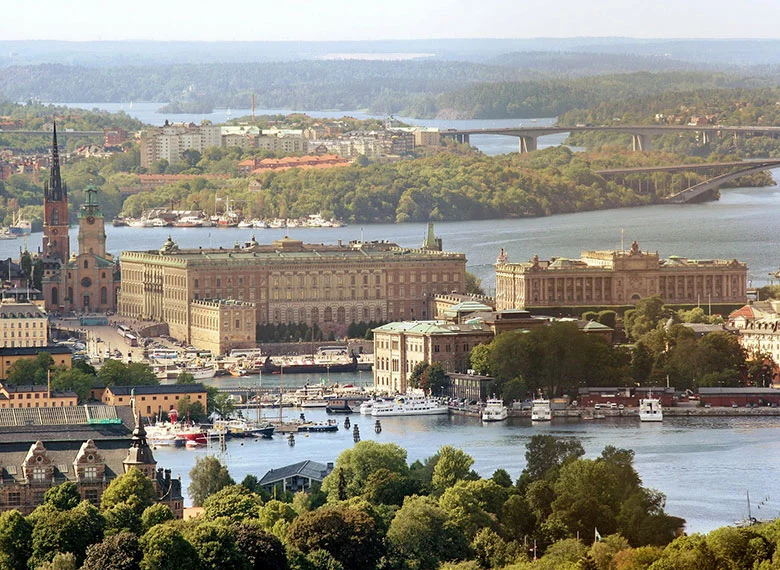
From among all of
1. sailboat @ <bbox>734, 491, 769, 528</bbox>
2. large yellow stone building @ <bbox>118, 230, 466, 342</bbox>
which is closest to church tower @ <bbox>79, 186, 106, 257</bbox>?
large yellow stone building @ <bbox>118, 230, 466, 342</bbox>

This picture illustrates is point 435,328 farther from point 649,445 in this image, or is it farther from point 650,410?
point 649,445

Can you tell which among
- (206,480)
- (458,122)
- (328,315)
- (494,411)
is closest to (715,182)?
(328,315)

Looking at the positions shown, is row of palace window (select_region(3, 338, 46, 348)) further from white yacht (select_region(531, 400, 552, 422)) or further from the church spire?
the church spire

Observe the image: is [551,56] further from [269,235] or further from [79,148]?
[269,235]

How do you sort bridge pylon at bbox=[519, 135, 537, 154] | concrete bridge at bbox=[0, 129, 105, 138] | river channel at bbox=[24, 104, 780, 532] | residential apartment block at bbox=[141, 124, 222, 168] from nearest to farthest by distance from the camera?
river channel at bbox=[24, 104, 780, 532], bridge pylon at bbox=[519, 135, 537, 154], residential apartment block at bbox=[141, 124, 222, 168], concrete bridge at bbox=[0, 129, 105, 138]

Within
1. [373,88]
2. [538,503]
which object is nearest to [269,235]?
[538,503]

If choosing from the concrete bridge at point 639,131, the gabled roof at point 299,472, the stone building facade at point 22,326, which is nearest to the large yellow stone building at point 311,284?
the stone building facade at point 22,326

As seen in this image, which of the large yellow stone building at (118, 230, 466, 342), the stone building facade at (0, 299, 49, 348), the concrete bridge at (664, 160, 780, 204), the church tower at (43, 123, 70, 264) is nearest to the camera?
the stone building facade at (0, 299, 49, 348)
